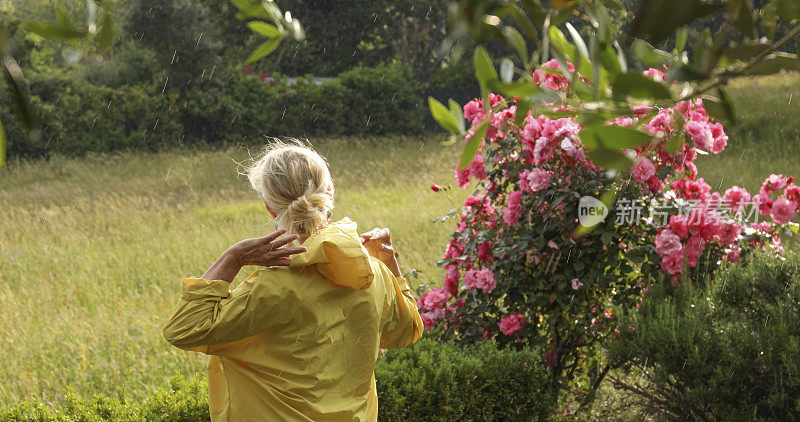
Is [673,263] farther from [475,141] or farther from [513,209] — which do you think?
[475,141]

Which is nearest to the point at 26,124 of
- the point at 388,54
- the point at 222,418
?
the point at 222,418

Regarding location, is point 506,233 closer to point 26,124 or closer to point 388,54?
point 26,124

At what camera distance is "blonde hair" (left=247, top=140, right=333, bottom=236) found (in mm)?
2283

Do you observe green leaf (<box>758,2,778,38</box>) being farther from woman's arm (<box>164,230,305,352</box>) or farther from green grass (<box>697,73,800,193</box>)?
green grass (<box>697,73,800,193</box>)

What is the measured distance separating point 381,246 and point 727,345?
1757 millimetres

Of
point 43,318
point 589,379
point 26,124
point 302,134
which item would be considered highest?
point 26,124

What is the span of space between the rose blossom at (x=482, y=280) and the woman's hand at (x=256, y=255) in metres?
2.01

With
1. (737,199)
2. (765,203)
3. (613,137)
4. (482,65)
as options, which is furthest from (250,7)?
(765,203)

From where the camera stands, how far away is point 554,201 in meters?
3.96

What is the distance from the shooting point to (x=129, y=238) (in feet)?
29.6

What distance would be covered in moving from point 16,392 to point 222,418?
11.6 feet

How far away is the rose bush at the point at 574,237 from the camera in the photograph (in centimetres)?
400

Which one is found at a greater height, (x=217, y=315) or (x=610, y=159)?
(x=610, y=159)

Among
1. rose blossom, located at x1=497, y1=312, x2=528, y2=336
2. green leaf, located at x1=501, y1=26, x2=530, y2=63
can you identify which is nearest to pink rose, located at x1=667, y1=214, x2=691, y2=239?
rose blossom, located at x1=497, y1=312, x2=528, y2=336
